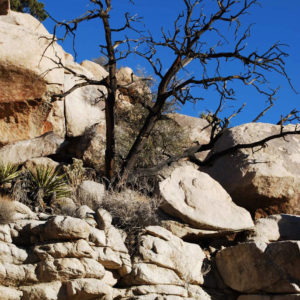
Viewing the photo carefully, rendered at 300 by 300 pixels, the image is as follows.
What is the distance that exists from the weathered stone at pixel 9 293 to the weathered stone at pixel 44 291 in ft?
0.25

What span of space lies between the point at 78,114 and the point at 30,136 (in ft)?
7.72

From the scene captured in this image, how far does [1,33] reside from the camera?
16094 mm

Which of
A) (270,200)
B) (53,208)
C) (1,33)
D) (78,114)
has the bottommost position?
(53,208)

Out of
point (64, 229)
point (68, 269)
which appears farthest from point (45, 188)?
point (68, 269)

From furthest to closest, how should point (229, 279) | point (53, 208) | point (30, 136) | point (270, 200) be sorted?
point (30, 136)
point (270, 200)
point (53, 208)
point (229, 279)

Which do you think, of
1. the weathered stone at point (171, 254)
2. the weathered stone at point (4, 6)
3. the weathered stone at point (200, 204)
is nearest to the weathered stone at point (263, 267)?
the weathered stone at point (171, 254)

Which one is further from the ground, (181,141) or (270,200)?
(181,141)

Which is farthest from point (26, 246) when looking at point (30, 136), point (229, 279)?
point (30, 136)

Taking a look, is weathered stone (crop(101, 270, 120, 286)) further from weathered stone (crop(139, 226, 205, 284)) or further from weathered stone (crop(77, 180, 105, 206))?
weathered stone (crop(77, 180, 105, 206))

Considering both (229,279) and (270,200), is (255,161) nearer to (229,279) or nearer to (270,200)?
(270,200)

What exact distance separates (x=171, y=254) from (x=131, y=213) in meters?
1.20

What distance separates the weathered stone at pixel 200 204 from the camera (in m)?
10.7

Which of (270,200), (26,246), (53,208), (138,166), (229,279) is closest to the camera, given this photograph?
(26,246)

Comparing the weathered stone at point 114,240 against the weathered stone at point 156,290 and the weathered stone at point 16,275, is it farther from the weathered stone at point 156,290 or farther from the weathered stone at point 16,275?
the weathered stone at point 16,275
